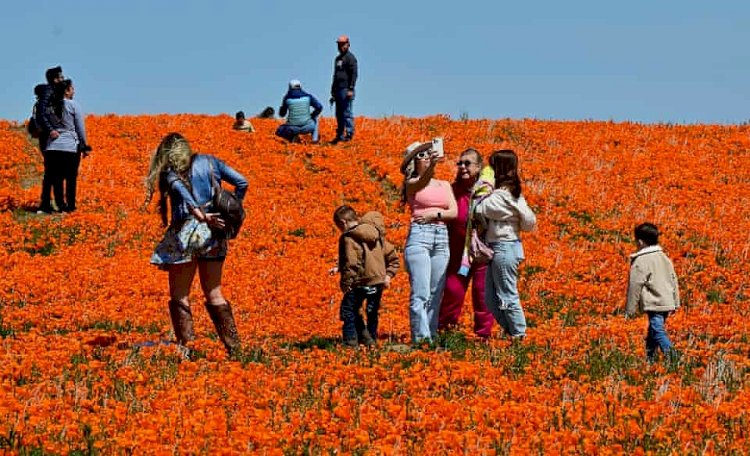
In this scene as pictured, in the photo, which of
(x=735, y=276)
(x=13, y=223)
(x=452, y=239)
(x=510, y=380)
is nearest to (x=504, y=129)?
(x=735, y=276)

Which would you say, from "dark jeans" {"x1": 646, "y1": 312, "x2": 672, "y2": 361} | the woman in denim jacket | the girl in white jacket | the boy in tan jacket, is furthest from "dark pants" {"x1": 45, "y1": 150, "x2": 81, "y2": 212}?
"dark jeans" {"x1": 646, "y1": 312, "x2": 672, "y2": 361}

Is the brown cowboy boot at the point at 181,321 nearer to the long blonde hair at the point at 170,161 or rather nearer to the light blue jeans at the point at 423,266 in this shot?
the long blonde hair at the point at 170,161

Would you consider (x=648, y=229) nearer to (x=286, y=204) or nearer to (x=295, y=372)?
(x=295, y=372)

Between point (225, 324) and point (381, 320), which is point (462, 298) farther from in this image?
point (225, 324)

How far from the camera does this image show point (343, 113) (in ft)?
79.2

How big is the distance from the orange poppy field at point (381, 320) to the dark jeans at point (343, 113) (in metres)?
0.68

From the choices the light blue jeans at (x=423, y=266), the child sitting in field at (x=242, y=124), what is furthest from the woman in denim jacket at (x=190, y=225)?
the child sitting in field at (x=242, y=124)

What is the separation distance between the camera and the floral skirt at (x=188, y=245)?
969 centimetres

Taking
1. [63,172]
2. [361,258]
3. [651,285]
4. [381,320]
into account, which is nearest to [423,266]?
[361,258]

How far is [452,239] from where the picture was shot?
38.5ft

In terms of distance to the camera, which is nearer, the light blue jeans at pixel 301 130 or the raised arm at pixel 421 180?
the raised arm at pixel 421 180

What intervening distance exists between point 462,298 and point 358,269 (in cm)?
191

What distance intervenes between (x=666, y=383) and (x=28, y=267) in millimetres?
10952

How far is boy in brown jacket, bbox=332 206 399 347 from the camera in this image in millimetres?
10648
